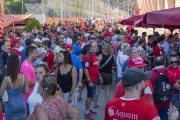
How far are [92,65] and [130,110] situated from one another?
3710 millimetres

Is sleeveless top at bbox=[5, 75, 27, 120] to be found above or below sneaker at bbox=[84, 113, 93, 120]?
above

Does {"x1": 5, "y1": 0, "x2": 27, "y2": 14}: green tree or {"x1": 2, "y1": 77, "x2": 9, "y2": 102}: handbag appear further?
{"x1": 5, "y1": 0, "x2": 27, "y2": 14}: green tree

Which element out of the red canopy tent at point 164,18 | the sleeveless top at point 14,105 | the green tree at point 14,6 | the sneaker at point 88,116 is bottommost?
the sneaker at point 88,116

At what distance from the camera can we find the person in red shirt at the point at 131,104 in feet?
7.57

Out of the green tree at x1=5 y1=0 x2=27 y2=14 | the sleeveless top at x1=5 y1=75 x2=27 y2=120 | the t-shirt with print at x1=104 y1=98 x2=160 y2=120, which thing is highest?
the green tree at x1=5 y1=0 x2=27 y2=14

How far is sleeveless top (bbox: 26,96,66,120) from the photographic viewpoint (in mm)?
2678

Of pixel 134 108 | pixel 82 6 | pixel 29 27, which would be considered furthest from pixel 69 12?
pixel 134 108

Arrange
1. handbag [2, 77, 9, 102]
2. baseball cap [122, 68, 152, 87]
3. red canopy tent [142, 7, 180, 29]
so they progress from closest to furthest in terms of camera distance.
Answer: baseball cap [122, 68, 152, 87]
handbag [2, 77, 9, 102]
red canopy tent [142, 7, 180, 29]

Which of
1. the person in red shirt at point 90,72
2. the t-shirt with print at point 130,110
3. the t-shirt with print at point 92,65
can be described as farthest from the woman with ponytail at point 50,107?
the t-shirt with print at point 92,65

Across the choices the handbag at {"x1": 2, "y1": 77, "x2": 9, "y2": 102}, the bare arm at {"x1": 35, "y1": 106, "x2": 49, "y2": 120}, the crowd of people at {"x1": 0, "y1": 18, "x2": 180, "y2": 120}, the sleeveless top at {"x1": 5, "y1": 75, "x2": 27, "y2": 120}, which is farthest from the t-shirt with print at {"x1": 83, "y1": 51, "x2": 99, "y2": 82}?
the bare arm at {"x1": 35, "y1": 106, "x2": 49, "y2": 120}

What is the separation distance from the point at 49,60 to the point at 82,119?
7.38 feet

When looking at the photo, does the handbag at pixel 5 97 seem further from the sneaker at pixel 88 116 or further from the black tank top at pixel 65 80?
the sneaker at pixel 88 116

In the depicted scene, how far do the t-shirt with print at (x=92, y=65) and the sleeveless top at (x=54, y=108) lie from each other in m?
3.19

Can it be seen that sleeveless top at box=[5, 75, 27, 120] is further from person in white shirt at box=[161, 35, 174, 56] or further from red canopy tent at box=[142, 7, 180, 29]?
person in white shirt at box=[161, 35, 174, 56]
